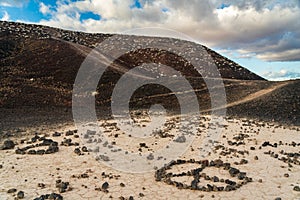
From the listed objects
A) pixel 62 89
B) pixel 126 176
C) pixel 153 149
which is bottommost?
pixel 126 176

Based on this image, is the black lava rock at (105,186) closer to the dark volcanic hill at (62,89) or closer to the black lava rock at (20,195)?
the black lava rock at (20,195)

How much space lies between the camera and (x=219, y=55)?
12225cm

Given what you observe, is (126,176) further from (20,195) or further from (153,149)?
(153,149)

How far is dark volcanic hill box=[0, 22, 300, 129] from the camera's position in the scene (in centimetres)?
3769

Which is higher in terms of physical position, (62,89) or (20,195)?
(62,89)

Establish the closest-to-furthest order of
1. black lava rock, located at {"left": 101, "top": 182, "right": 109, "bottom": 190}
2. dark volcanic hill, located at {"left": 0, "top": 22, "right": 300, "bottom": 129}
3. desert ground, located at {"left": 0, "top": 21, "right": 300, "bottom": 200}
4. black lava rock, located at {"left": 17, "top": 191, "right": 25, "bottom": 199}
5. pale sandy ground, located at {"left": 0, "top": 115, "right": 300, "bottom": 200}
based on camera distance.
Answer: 1. black lava rock, located at {"left": 17, "top": 191, "right": 25, "bottom": 199}
2. pale sandy ground, located at {"left": 0, "top": 115, "right": 300, "bottom": 200}
3. black lava rock, located at {"left": 101, "top": 182, "right": 109, "bottom": 190}
4. desert ground, located at {"left": 0, "top": 21, "right": 300, "bottom": 200}
5. dark volcanic hill, located at {"left": 0, "top": 22, "right": 300, "bottom": 129}

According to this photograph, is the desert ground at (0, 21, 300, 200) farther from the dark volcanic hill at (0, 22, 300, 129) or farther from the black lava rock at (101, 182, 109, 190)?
the dark volcanic hill at (0, 22, 300, 129)

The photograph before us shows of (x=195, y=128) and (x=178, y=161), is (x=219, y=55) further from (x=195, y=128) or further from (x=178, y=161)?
(x=178, y=161)

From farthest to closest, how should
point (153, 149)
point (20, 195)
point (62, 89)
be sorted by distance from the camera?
point (62, 89), point (153, 149), point (20, 195)

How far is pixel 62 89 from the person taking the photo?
176 ft

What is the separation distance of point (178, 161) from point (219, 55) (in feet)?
355

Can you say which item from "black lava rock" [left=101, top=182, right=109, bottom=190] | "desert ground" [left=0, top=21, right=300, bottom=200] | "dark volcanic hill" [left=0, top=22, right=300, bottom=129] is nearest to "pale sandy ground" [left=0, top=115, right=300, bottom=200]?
"desert ground" [left=0, top=21, right=300, bottom=200]

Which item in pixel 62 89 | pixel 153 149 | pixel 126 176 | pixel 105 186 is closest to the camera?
pixel 105 186

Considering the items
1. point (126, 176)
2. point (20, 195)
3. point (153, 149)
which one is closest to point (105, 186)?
point (126, 176)
